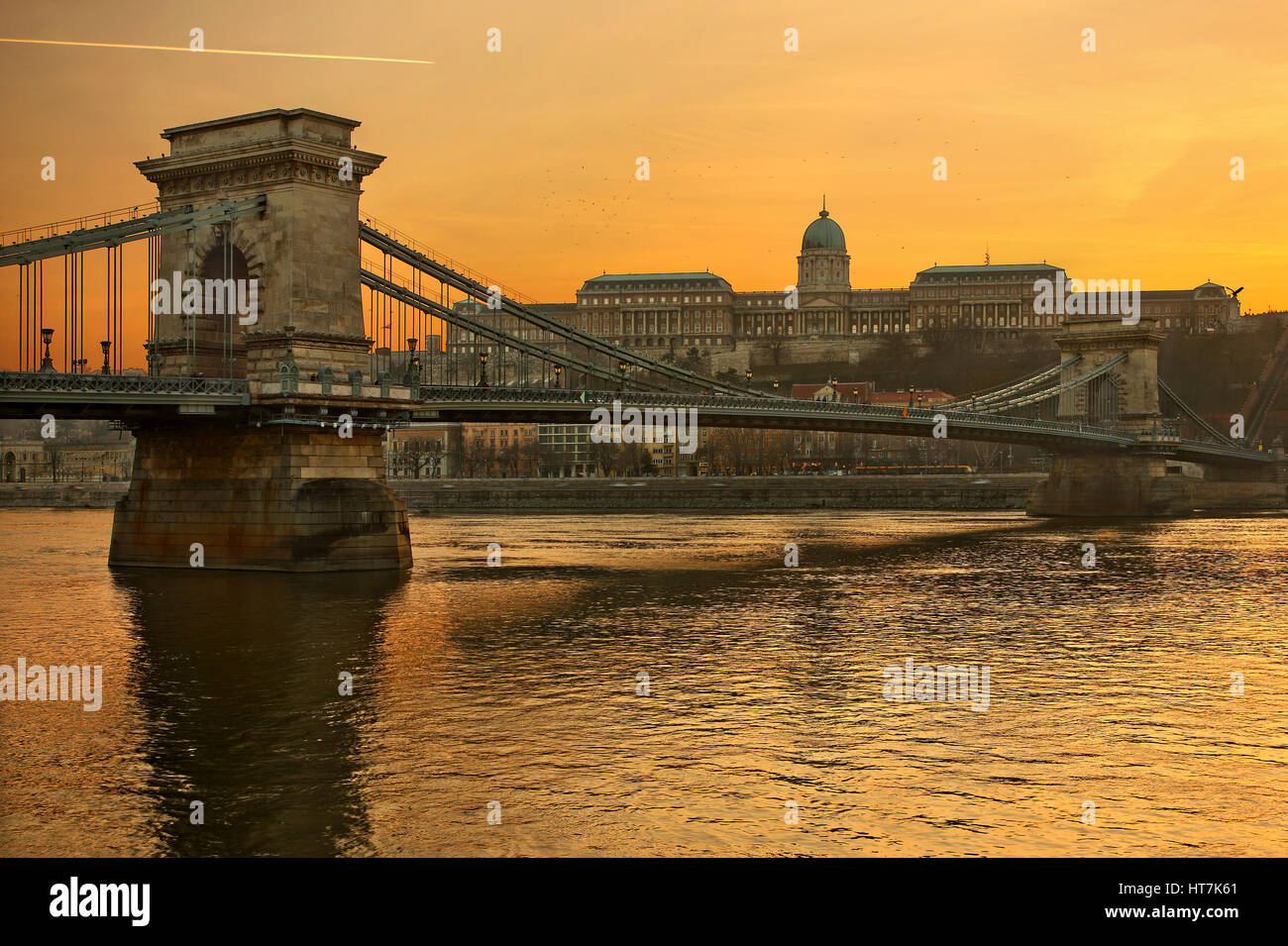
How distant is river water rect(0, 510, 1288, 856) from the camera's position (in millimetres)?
10797

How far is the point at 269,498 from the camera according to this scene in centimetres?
3009

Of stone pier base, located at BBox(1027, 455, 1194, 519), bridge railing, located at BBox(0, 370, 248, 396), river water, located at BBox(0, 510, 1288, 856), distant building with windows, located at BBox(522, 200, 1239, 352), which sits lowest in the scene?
river water, located at BBox(0, 510, 1288, 856)

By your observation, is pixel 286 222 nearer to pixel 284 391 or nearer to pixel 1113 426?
pixel 284 391

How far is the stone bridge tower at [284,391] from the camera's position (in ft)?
97.7

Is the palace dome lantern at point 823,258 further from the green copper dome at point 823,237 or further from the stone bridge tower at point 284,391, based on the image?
the stone bridge tower at point 284,391

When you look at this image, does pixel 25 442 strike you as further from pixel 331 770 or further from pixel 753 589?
pixel 331 770

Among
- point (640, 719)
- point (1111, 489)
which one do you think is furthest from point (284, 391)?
point (1111, 489)

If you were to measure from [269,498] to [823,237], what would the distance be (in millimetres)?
173424

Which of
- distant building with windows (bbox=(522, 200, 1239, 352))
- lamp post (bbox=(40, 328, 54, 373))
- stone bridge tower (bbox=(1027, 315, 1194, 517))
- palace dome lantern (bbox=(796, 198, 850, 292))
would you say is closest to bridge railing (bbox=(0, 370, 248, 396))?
lamp post (bbox=(40, 328, 54, 373))

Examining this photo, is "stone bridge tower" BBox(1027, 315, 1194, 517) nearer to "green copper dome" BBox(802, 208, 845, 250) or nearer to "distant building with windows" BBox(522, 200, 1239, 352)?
"distant building with windows" BBox(522, 200, 1239, 352)

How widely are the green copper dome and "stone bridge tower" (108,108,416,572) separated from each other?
558 feet

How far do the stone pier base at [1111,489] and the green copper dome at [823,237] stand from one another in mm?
129061

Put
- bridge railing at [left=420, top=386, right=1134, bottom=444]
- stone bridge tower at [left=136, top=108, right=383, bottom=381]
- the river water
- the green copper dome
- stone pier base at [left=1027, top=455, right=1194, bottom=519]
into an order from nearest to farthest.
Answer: the river water, stone bridge tower at [left=136, top=108, right=383, bottom=381], bridge railing at [left=420, top=386, right=1134, bottom=444], stone pier base at [left=1027, top=455, right=1194, bottom=519], the green copper dome
